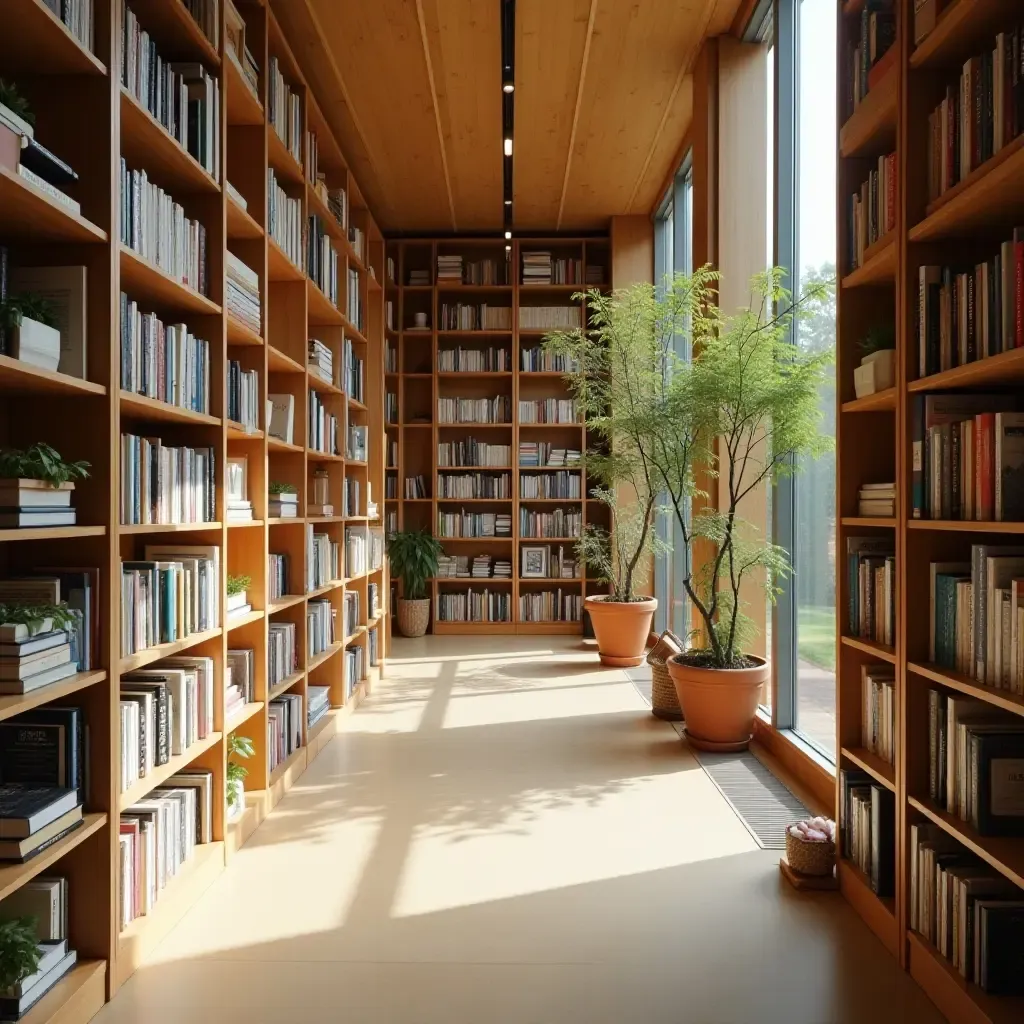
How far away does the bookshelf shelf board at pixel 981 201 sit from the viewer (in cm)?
172

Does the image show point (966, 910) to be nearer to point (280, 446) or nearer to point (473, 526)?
point (280, 446)

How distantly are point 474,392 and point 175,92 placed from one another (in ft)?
18.5

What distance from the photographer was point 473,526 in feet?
26.0

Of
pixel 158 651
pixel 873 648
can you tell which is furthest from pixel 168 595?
pixel 873 648

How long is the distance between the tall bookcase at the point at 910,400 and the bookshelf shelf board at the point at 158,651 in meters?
2.03

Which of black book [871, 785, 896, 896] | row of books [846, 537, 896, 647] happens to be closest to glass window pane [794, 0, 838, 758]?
row of books [846, 537, 896, 647]

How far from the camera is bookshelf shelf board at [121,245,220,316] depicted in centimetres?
226

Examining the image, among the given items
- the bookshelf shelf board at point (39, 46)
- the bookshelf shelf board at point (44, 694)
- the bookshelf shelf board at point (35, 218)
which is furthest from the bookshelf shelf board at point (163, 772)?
the bookshelf shelf board at point (39, 46)

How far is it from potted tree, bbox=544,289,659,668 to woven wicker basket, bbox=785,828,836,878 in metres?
2.42

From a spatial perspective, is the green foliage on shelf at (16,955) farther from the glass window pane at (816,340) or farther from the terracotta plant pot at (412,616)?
the terracotta plant pot at (412,616)

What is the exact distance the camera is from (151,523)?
240 centimetres

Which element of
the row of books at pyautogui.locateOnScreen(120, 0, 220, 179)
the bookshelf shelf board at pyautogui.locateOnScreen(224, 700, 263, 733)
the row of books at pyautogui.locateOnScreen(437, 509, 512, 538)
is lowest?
the bookshelf shelf board at pyautogui.locateOnScreen(224, 700, 263, 733)

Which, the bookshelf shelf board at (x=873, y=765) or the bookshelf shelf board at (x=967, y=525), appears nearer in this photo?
the bookshelf shelf board at (x=967, y=525)

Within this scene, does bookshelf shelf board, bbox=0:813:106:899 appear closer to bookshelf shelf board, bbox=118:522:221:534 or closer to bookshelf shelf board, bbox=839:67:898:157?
bookshelf shelf board, bbox=118:522:221:534
